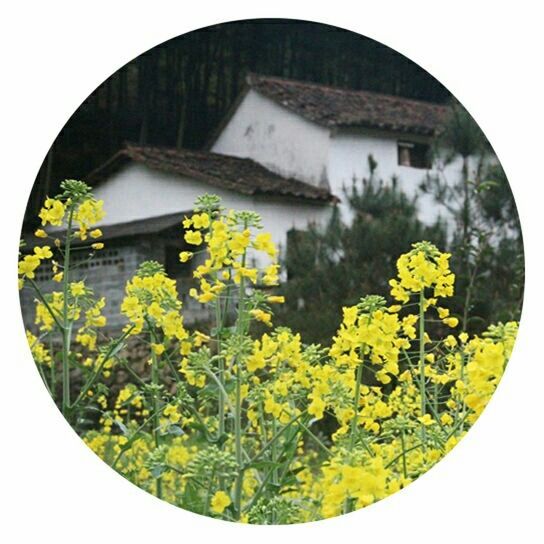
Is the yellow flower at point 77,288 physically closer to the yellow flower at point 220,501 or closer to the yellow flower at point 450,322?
the yellow flower at point 220,501

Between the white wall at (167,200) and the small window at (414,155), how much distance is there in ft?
1.36

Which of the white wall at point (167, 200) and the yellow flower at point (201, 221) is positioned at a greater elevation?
the white wall at point (167, 200)

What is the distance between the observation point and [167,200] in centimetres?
449

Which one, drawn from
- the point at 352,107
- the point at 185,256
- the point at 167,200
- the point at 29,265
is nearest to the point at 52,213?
the point at 29,265

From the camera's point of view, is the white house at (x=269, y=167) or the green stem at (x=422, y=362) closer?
the green stem at (x=422, y=362)

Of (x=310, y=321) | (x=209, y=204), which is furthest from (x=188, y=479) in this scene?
(x=209, y=204)

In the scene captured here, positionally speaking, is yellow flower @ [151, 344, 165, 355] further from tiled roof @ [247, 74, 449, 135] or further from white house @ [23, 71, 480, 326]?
tiled roof @ [247, 74, 449, 135]

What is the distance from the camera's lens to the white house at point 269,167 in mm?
4445

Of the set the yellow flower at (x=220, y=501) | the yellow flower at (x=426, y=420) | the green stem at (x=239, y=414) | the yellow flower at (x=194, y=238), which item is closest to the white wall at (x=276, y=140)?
the yellow flower at (x=194, y=238)

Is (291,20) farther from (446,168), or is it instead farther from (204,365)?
(204,365)

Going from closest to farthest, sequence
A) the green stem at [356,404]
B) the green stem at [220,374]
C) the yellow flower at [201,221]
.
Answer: the green stem at [356,404] < the green stem at [220,374] < the yellow flower at [201,221]

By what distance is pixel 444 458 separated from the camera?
430 cm

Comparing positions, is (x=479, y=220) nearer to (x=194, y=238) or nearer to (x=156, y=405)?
(x=194, y=238)

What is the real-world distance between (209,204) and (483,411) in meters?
1.28
